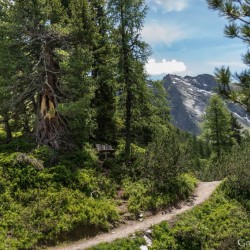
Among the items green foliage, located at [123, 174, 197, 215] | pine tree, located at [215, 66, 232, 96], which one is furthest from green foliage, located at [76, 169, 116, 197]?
pine tree, located at [215, 66, 232, 96]

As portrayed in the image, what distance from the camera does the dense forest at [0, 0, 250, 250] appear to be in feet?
60.7

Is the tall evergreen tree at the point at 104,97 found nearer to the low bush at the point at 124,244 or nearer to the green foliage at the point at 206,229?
the green foliage at the point at 206,229

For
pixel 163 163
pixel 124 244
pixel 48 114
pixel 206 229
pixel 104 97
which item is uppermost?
pixel 104 97

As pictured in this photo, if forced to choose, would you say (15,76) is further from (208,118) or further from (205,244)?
(208,118)

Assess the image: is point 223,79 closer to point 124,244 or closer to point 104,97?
point 124,244

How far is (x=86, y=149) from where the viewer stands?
1030 inches

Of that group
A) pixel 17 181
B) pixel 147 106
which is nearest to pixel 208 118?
pixel 147 106

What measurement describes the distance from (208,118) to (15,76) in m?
26.3

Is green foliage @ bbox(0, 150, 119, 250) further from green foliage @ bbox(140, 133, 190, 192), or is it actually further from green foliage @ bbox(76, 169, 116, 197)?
green foliage @ bbox(140, 133, 190, 192)

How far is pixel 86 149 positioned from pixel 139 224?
8376mm

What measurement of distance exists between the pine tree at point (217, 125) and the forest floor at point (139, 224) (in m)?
18.9

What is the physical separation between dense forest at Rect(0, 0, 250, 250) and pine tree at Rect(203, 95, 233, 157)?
44.3 ft

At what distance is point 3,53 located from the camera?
83.9ft

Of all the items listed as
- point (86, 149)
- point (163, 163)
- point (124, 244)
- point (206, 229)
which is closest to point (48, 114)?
point (86, 149)
